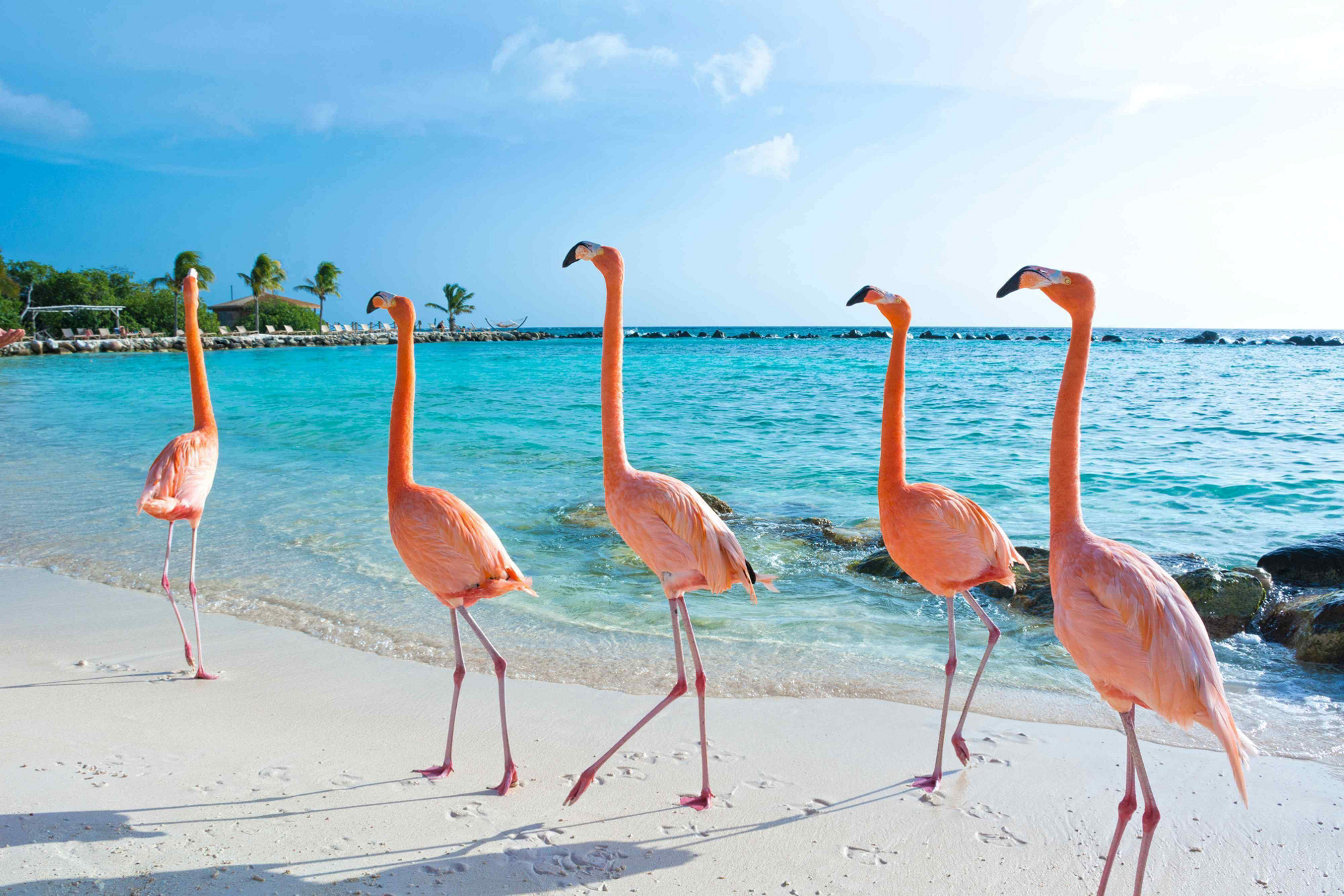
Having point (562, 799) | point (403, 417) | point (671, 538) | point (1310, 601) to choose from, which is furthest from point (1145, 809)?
point (1310, 601)

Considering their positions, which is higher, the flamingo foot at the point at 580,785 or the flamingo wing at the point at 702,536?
the flamingo wing at the point at 702,536

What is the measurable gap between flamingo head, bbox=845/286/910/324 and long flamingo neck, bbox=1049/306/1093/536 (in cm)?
105

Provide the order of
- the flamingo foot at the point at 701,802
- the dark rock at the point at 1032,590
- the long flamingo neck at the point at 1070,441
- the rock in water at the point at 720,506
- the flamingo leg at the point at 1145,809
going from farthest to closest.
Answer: the rock in water at the point at 720,506
the dark rock at the point at 1032,590
the flamingo foot at the point at 701,802
the long flamingo neck at the point at 1070,441
the flamingo leg at the point at 1145,809

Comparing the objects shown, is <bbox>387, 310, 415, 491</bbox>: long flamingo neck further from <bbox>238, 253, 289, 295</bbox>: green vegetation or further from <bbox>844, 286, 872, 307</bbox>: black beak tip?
<bbox>238, 253, 289, 295</bbox>: green vegetation

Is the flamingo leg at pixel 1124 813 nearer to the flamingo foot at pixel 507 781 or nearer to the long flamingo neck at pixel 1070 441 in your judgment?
the long flamingo neck at pixel 1070 441

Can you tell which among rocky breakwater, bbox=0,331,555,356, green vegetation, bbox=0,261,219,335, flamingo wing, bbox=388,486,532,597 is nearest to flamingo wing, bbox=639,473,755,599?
flamingo wing, bbox=388,486,532,597

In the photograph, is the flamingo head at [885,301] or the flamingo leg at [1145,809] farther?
the flamingo head at [885,301]

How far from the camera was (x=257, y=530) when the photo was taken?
894 centimetres

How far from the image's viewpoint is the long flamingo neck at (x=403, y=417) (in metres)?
3.71

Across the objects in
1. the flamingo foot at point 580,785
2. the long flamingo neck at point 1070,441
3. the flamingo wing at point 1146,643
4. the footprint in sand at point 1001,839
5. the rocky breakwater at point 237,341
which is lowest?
the footprint in sand at point 1001,839

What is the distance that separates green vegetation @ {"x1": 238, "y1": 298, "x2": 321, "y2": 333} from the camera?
75312 millimetres

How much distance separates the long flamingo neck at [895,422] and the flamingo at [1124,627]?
1.01 m

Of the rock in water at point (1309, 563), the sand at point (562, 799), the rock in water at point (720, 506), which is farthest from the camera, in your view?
the rock in water at point (720, 506)

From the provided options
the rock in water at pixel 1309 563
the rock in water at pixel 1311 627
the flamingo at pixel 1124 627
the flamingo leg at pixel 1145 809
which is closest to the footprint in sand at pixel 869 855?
the flamingo at pixel 1124 627
